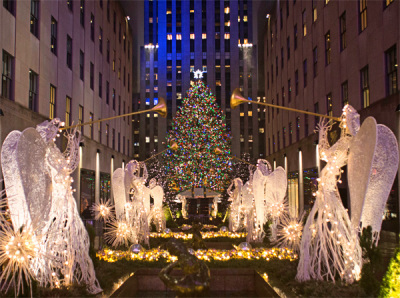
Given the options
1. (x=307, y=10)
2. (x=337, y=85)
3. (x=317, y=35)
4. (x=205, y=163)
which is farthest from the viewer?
(x=205, y=163)

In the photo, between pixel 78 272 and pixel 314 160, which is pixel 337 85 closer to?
pixel 314 160

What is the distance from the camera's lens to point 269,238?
1609cm

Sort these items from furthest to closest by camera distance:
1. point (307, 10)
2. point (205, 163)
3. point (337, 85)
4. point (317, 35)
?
1. point (205, 163)
2. point (307, 10)
3. point (317, 35)
4. point (337, 85)

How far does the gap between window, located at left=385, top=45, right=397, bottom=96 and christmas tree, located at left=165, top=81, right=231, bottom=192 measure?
20.1m

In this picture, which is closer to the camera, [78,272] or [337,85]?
[78,272]

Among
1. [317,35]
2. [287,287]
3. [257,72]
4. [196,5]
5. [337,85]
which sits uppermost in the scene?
[196,5]

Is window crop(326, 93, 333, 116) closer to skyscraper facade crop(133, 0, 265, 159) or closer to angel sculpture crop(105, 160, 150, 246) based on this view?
angel sculpture crop(105, 160, 150, 246)

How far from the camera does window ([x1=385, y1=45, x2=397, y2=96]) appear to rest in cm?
1727

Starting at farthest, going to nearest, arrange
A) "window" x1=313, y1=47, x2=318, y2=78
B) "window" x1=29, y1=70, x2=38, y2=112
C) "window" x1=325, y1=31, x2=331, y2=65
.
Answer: "window" x1=313, y1=47, x2=318, y2=78 < "window" x1=325, y1=31, x2=331, y2=65 < "window" x1=29, y1=70, x2=38, y2=112

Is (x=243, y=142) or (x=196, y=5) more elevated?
(x=196, y=5)

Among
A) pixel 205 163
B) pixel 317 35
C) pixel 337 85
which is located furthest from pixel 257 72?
pixel 337 85

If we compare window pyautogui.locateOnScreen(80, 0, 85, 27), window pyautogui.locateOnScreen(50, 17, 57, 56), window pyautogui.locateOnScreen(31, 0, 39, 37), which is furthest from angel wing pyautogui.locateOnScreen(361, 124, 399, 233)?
window pyautogui.locateOnScreen(80, 0, 85, 27)

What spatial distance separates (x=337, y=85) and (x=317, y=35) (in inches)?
236

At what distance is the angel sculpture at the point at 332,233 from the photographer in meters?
8.60
